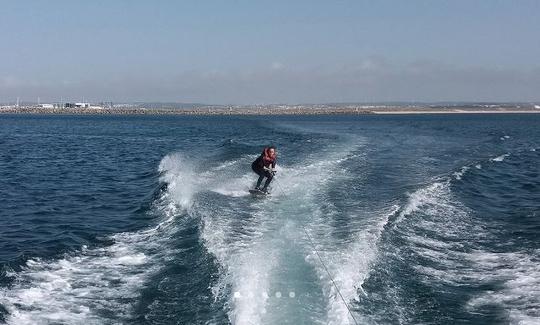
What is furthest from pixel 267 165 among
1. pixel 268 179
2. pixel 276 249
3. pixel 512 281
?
pixel 512 281

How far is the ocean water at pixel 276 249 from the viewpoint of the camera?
9.14 meters

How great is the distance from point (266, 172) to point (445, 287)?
408 inches

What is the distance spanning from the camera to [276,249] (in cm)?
1195

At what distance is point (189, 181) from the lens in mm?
22016

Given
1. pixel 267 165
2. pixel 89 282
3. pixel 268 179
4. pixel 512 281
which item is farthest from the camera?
pixel 267 165

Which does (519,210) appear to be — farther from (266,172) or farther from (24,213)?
(24,213)

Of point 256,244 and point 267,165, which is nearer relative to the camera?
point 256,244

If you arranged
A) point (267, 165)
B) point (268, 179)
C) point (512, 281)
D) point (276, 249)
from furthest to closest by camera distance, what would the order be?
point (267, 165) → point (268, 179) → point (276, 249) → point (512, 281)

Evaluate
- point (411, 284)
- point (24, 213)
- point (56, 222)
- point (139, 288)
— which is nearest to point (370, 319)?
point (411, 284)

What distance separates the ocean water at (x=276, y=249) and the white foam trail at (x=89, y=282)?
1.4 inches

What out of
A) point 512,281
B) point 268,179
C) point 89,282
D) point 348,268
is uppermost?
point 268,179

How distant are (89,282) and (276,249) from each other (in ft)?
12.4

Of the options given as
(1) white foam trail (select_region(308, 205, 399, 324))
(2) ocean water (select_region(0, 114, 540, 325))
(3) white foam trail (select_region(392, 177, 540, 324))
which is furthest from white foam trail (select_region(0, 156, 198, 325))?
(3) white foam trail (select_region(392, 177, 540, 324))

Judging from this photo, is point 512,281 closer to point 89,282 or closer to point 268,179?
point 89,282
